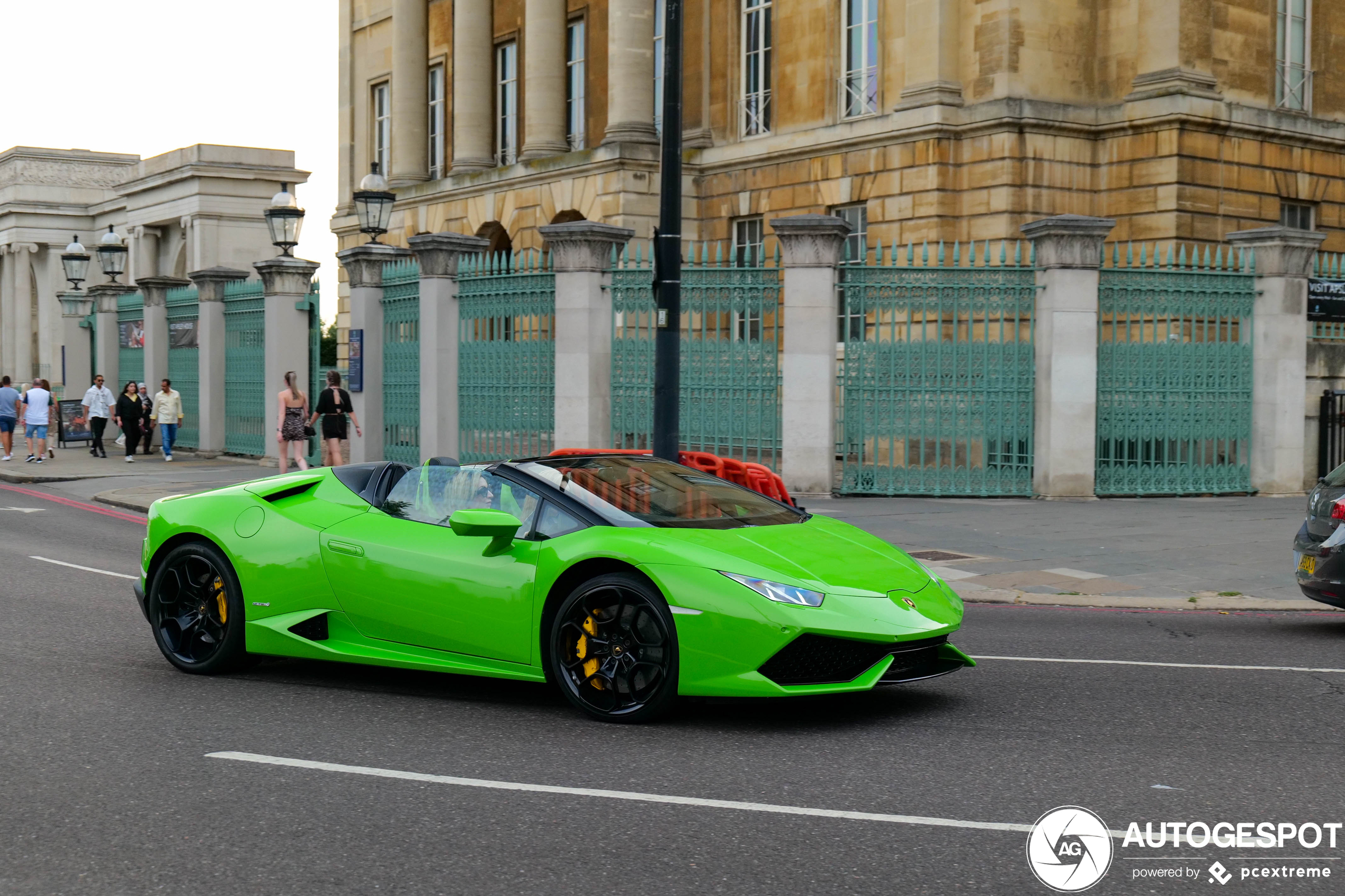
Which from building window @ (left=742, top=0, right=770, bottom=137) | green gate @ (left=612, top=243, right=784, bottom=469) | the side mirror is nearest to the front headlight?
the side mirror

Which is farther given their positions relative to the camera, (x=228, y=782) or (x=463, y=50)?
(x=463, y=50)

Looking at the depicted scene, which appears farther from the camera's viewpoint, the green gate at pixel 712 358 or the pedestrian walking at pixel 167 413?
the pedestrian walking at pixel 167 413

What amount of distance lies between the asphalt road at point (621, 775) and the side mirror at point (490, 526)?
2.66 ft

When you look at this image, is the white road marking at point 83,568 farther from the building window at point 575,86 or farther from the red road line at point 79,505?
the building window at point 575,86

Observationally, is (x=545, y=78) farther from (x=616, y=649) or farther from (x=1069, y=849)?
(x=1069, y=849)

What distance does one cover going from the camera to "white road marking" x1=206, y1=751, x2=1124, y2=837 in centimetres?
519

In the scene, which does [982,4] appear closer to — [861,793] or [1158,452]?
[1158,452]

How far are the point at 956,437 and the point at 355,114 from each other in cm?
3048

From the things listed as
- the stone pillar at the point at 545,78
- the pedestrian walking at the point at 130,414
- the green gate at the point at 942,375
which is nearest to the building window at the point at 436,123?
the stone pillar at the point at 545,78

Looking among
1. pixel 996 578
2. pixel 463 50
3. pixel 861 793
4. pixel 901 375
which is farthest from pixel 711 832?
pixel 463 50

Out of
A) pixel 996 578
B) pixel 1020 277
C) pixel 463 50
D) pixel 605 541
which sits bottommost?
pixel 996 578

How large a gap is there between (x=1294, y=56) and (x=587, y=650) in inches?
1039

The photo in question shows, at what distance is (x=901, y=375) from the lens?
61.8ft

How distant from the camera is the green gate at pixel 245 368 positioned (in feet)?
91.3
